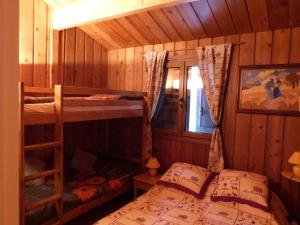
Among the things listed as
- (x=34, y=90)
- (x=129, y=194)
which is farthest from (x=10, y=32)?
(x=129, y=194)

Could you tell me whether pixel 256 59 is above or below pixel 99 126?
above

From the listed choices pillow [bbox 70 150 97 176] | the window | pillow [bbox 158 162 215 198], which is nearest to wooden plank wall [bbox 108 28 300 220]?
the window

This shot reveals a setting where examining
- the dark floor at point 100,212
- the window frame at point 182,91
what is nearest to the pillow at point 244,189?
the window frame at point 182,91

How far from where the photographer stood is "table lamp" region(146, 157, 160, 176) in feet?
11.4

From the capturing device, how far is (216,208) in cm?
248

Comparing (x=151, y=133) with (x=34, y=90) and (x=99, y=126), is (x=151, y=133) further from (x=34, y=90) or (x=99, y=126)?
(x=34, y=90)

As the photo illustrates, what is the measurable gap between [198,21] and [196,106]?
112 centimetres

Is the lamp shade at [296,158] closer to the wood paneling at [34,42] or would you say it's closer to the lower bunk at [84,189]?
the lower bunk at [84,189]

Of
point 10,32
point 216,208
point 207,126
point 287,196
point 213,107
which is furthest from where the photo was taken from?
point 207,126

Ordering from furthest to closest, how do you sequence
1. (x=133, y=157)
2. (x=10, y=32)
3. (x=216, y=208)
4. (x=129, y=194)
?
(x=133, y=157) < (x=129, y=194) < (x=216, y=208) < (x=10, y=32)

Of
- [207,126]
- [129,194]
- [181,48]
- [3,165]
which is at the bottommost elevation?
[129,194]

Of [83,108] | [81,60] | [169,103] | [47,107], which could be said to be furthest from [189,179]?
[81,60]

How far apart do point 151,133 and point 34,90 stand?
1.71m

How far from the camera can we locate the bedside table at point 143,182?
10.6 ft
